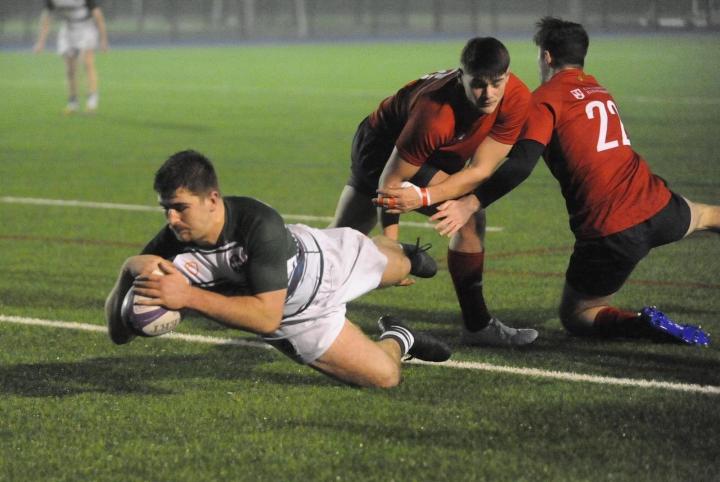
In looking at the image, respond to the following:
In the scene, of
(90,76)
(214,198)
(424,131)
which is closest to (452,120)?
(424,131)

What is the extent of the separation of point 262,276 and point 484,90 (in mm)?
1682

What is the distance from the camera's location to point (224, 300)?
6.23m

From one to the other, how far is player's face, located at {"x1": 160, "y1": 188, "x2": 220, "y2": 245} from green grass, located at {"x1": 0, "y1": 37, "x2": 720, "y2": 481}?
88 centimetres

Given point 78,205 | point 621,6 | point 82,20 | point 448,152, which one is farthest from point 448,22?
point 448,152

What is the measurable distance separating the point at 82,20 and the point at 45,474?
2024 cm

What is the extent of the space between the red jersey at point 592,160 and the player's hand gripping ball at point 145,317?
2491 mm

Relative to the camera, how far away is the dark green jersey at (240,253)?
20.7 feet

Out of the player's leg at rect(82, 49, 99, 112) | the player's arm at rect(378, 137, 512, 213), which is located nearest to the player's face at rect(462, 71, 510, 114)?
the player's arm at rect(378, 137, 512, 213)

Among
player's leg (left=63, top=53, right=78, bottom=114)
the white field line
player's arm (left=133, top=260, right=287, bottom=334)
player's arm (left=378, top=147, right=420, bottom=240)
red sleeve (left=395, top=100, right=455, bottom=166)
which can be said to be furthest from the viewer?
player's leg (left=63, top=53, right=78, bottom=114)

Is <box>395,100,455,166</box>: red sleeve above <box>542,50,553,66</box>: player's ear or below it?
below

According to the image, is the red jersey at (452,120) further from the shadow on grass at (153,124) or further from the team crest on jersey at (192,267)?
the shadow on grass at (153,124)

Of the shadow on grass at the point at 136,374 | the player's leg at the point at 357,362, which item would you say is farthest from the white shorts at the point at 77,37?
the player's leg at the point at 357,362

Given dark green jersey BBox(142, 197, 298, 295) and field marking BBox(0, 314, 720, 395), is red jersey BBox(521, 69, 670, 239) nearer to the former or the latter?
field marking BBox(0, 314, 720, 395)

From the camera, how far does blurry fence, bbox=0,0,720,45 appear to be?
5738cm
